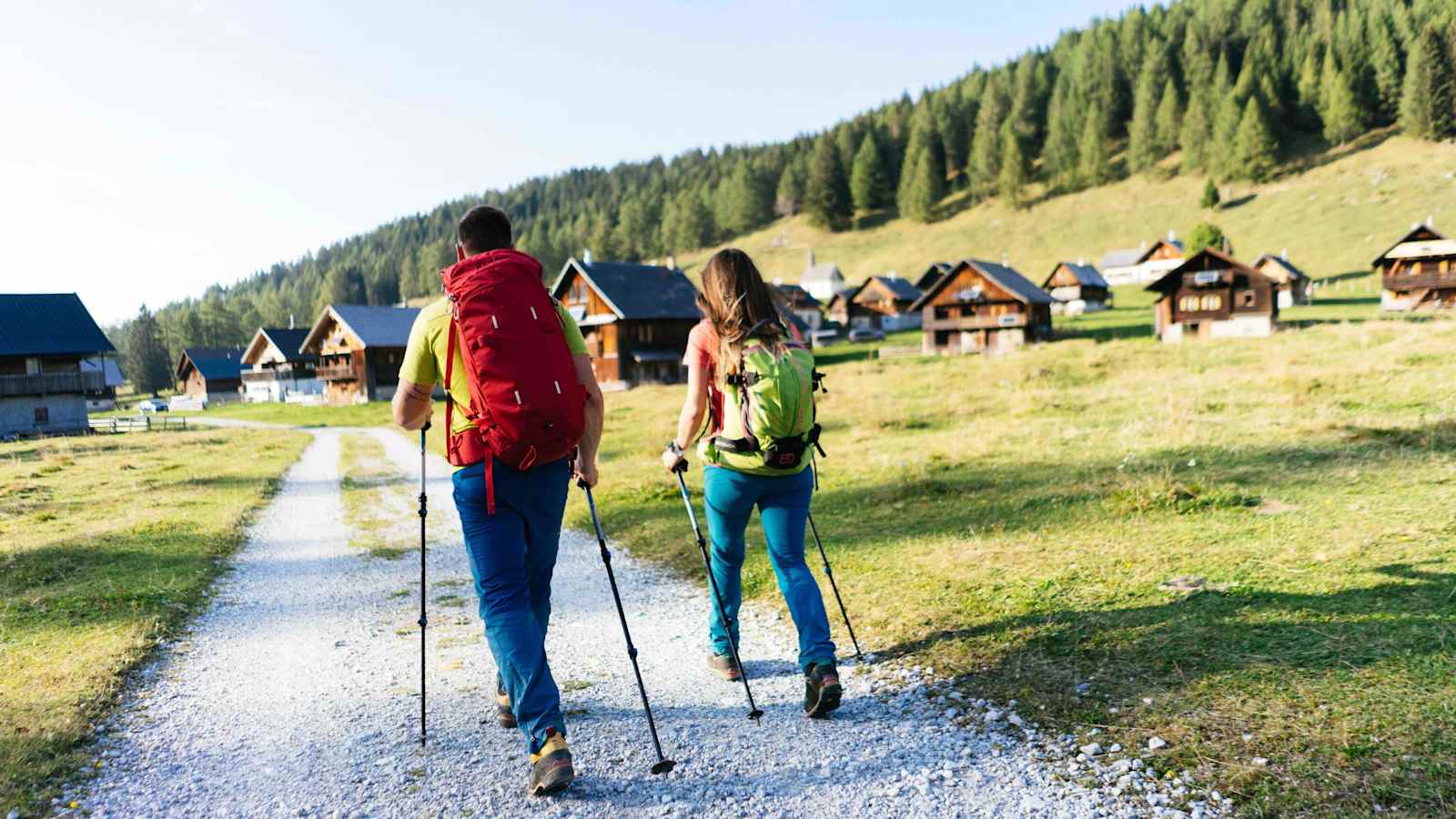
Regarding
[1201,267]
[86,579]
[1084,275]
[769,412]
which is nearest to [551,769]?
[769,412]

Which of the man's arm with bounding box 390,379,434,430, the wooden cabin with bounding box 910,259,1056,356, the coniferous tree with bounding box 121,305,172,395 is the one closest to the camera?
the man's arm with bounding box 390,379,434,430

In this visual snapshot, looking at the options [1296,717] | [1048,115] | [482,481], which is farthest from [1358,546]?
[1048,115]

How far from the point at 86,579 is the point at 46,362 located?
45.2 meters

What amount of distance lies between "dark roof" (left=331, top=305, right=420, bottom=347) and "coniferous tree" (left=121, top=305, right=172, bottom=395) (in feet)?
195

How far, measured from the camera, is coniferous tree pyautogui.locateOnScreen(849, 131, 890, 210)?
137m

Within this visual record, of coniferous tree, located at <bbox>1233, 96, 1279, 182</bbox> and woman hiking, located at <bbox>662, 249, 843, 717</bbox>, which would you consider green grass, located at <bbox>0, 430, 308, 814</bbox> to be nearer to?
woman hiking, located at <bbox>662, 249, 843, 717</bbox>

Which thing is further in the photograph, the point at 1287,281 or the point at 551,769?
the point at 1287,281

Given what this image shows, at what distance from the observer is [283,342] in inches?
2899

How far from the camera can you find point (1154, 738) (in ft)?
12.7

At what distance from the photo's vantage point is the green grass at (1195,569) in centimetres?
375

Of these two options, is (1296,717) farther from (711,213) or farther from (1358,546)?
(711,213)

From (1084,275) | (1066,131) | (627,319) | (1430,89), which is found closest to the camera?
(627,319)

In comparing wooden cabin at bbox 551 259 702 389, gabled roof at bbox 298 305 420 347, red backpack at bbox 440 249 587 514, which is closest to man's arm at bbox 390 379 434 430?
red backpack at bbox 440 249 587 514

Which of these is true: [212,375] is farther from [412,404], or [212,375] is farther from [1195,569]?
[1195,569]
